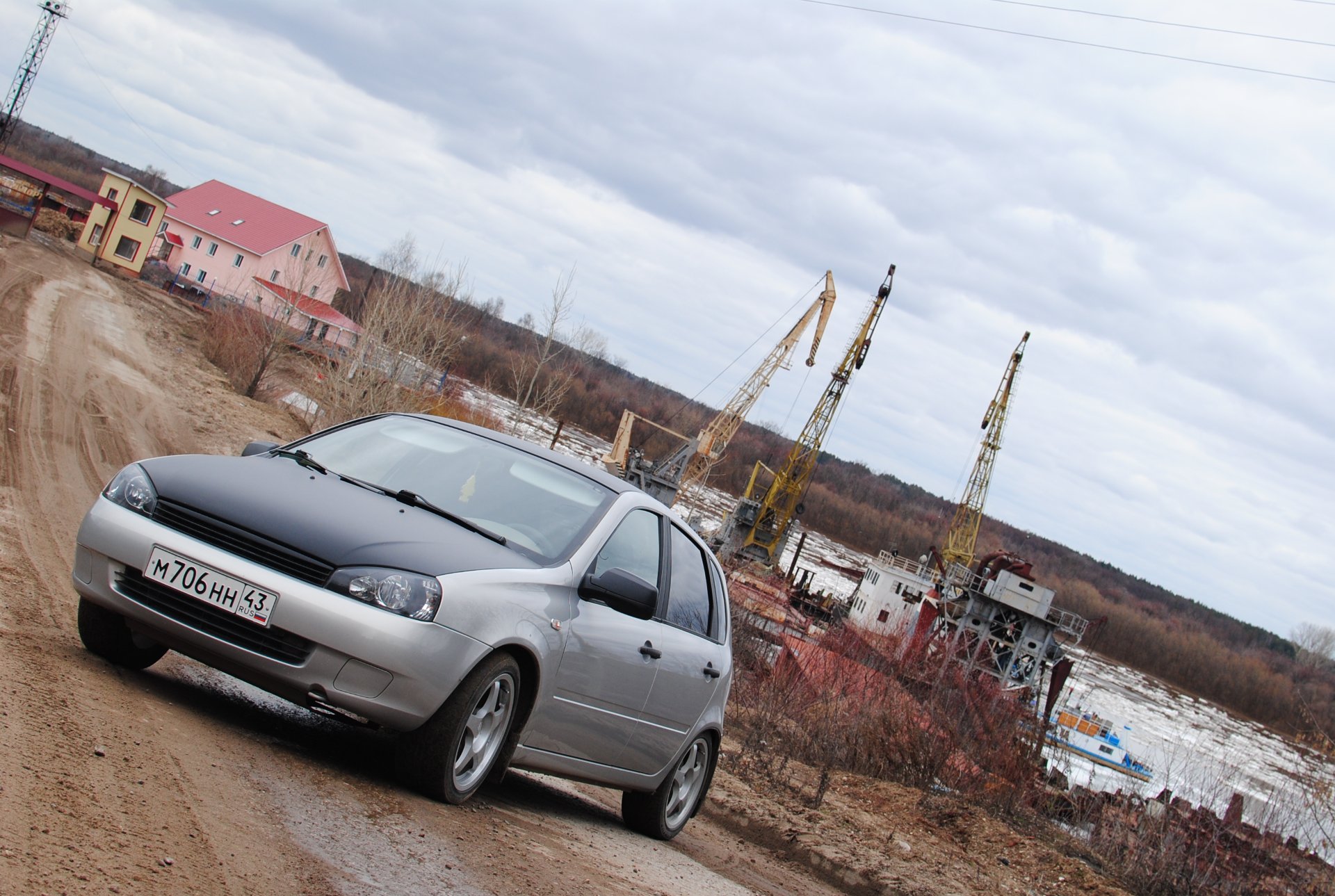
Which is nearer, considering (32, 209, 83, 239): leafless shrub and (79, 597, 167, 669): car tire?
(79, 597, 167, 669): car tire

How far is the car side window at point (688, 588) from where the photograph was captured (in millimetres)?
6969

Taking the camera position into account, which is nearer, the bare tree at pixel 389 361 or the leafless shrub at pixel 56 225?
the bare tree at pixel 389 361

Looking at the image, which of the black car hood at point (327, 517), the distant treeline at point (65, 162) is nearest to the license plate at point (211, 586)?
the black car hood at point (327, 517)

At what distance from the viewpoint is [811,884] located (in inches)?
312

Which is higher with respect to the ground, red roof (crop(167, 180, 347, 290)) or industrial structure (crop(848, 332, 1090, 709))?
red roof (crop(167, 180, 347, 290))

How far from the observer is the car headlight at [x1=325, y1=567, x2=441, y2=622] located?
5137 millimetres

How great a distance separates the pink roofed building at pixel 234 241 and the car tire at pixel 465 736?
8257 cm

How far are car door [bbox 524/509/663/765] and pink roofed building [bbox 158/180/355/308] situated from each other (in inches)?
3221

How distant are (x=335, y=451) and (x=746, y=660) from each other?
17.8 meters

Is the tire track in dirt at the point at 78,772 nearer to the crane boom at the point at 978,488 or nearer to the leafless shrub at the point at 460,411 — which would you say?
the leafless shrub at the point at 460,411

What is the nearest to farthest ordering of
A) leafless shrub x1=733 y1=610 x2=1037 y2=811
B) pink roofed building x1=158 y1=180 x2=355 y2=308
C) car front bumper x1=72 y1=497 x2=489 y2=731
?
car front bumper x1=72 y1=497 x2=489 y2=731, leafless shrub x1=733 y1=610 x2=1037 y2=811, pink roofed building x1=158 y1=180 x2=355 y2=308

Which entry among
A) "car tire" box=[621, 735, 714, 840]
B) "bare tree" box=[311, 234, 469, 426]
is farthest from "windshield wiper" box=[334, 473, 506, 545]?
"bare tree" box=[311, 234, 469, 426]

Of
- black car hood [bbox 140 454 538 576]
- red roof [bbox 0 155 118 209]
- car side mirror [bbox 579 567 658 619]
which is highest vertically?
red roof [bbox 0 155 118 209]

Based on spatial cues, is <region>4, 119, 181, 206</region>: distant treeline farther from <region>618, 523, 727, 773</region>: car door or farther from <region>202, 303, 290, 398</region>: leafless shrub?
<region>618, 523, 727, 773</region>: car door
